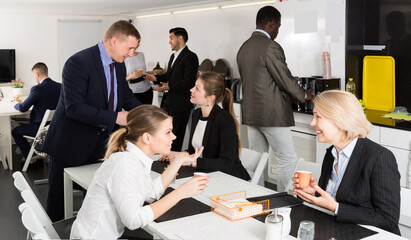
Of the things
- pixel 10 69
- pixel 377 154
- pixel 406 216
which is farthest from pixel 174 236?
pixel 10 69

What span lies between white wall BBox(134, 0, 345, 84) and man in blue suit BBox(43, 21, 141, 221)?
6.47ft

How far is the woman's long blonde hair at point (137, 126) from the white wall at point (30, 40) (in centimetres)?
560

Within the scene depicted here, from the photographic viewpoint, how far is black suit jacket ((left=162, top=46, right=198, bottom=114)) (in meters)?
5.12

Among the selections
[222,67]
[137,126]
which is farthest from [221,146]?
[222,67]

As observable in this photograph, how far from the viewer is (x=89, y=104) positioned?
2904 millimetres

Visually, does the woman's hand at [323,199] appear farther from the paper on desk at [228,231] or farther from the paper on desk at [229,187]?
the paper on desk at [229,187]

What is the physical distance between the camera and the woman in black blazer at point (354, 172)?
1.92m

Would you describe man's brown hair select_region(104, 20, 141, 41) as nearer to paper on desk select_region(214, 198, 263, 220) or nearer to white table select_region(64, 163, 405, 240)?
white table select_region(64, 163, 405, 240)

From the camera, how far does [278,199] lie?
7.09 ft

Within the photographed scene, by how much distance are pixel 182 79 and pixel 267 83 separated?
61.9 inches

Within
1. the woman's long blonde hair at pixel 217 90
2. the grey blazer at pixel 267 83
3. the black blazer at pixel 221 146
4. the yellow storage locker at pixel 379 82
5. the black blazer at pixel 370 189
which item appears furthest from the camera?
the yellow storage locker at pixel 379 82

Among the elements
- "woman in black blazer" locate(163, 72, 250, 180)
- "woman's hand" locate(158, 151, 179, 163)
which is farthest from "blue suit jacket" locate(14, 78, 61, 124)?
"woman's hand" locate(158, 151, 179, 163)

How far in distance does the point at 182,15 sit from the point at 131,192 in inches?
201

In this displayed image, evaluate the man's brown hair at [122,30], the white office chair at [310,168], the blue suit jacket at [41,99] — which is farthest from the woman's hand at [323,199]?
the blue suit jacket at [41,99]
